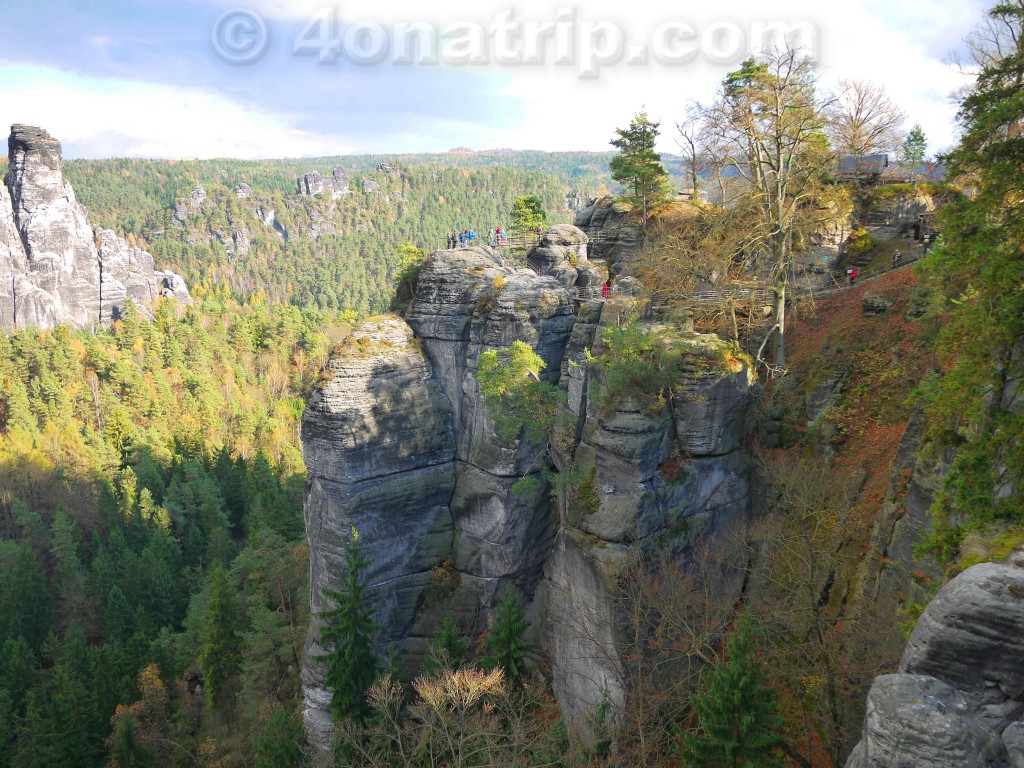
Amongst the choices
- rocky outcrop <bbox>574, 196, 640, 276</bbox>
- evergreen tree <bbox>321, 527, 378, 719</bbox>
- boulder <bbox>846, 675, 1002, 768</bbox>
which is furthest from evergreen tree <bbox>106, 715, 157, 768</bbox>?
rocky outcrop <bbox>574, 196, 640, 276</bbox>

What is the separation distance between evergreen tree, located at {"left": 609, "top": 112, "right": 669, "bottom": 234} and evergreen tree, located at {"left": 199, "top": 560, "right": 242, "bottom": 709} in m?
30.6

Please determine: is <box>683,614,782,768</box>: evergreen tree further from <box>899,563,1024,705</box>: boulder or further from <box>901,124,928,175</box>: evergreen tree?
<box>901,124,928,175</box>: evergreen tree

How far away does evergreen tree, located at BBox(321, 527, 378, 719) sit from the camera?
21.8 m

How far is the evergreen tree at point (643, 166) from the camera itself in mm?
33250

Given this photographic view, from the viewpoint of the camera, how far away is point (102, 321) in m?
131

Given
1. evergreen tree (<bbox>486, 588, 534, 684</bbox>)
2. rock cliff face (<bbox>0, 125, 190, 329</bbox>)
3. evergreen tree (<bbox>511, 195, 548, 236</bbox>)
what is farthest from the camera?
rock cliff face (<bbox>0, 125, 190, 329</bbox>)

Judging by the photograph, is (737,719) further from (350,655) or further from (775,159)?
(775,159)

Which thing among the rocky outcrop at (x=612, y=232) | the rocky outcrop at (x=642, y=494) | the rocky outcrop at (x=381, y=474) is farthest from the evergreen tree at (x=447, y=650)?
the rocky outcrop at (x=612, y=232)

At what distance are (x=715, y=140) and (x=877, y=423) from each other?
477 inches

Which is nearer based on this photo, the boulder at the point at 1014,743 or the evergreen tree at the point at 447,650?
the boulder at the point at 1014,743

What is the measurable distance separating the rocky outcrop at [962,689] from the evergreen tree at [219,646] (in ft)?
106

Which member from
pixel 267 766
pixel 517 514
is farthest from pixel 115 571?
pixel 517 514

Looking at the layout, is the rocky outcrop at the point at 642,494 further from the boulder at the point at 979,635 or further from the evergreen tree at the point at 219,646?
the evergreen tree at the point at 219,646

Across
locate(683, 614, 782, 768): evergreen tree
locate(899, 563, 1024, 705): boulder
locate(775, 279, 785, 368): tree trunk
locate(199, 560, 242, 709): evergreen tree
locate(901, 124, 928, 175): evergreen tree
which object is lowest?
locate(199, 560, 242, 709): evergreen tree
